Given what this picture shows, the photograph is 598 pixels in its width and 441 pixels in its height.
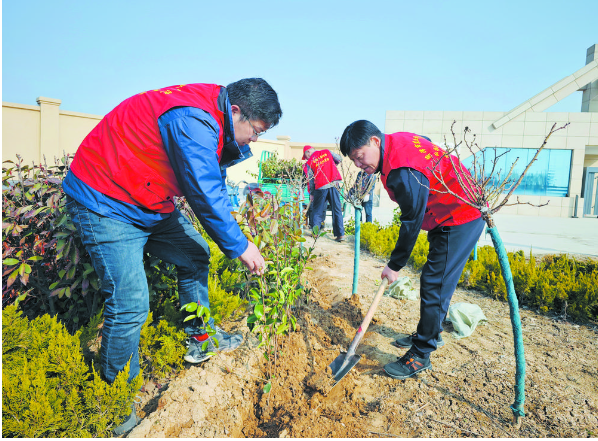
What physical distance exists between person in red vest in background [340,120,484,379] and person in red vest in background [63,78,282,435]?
726mm

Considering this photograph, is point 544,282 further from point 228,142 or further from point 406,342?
point 228,142

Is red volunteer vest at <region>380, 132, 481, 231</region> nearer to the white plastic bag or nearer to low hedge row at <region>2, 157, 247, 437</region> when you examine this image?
the white plastic bag

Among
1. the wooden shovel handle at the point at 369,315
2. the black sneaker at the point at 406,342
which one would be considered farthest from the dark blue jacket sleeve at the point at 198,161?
the black sneaker at the point at 406,342

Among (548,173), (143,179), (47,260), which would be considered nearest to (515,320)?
(143,179)

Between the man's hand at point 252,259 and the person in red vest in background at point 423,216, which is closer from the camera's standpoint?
the man's hand at point 252,259

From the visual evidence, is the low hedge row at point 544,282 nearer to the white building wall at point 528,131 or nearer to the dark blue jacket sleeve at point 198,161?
the dark blue jacket sleeve at point 198,161

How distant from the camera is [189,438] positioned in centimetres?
172

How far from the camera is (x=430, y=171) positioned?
2127 mm

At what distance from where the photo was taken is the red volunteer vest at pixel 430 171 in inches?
82.9

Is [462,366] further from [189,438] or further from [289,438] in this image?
[189,438]

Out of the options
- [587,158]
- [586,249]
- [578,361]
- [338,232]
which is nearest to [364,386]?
[578,361]

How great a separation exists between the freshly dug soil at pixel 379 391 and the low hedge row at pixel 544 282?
23 centimetres

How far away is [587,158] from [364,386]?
16.6m

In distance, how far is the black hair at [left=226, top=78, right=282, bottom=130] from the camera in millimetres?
1759
